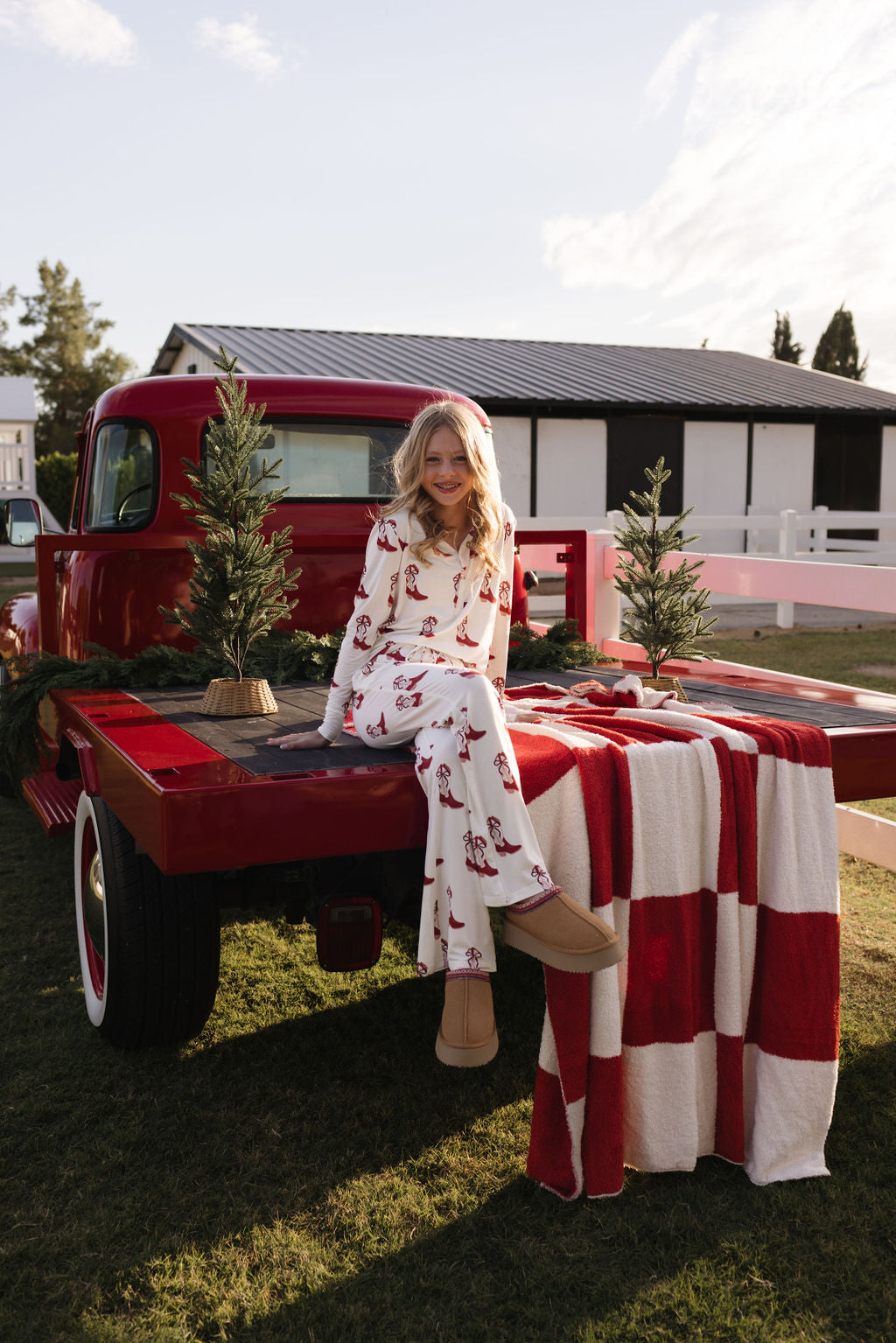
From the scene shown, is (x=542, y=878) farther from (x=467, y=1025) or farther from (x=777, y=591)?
(x=777, y=591)

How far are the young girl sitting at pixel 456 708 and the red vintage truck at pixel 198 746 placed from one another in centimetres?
12

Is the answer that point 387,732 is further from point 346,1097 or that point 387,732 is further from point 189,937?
point 346,1097

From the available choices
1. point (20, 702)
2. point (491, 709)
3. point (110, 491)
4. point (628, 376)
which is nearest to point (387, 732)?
point (491, 709)

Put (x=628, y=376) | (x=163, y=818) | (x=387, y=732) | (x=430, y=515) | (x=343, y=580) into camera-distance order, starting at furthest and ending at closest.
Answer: (x=628, y=376), (x=343, y=580), (x=430, y=515), (x=387, y=732), (x=163, y=818)

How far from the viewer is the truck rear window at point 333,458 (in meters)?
4.82

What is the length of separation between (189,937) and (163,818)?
79cm

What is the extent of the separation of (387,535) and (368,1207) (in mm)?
1729

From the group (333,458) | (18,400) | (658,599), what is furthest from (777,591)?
(18,400)

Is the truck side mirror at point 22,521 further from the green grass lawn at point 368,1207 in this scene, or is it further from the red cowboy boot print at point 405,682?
the red cowboy boot print at point 405,682

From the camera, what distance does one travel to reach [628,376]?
2217cm

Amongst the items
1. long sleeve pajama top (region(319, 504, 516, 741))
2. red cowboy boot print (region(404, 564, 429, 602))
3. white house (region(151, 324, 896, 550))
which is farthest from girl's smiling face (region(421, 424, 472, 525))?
white house (region(151, 324, 896, 550))

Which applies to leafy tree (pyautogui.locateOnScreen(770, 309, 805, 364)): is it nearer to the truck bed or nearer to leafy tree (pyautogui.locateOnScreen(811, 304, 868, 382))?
leafy tree (pyautogui.locateOnScreen(811, 304, 868, 382))

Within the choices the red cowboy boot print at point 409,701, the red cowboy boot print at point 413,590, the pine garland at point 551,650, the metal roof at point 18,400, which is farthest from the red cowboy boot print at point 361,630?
the metal roof at point 18,400

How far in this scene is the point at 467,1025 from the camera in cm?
247
